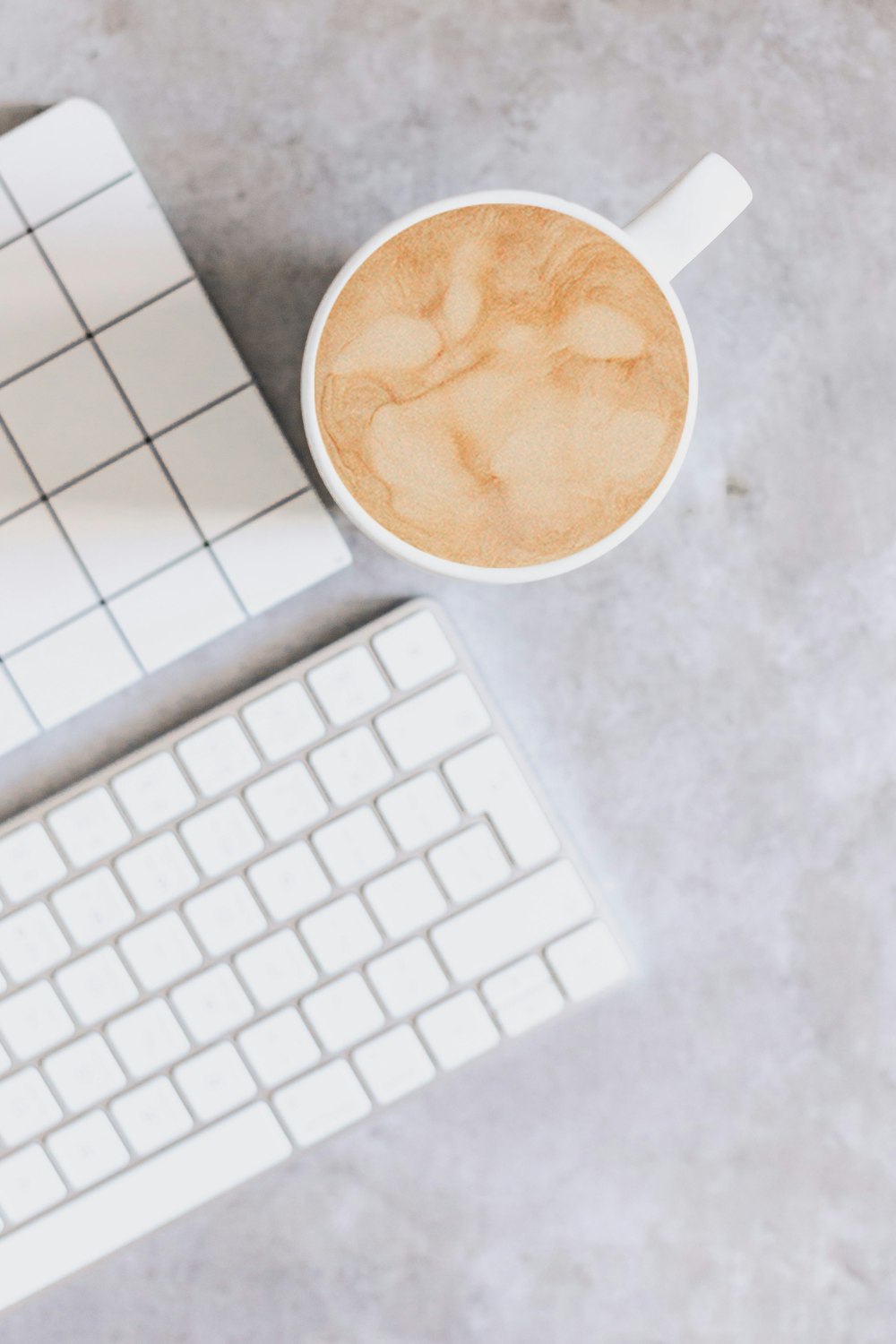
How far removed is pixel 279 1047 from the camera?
503 millimetres

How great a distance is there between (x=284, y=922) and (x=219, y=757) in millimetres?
85

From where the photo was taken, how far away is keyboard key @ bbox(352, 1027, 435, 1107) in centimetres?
50

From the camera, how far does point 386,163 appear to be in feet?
1.65

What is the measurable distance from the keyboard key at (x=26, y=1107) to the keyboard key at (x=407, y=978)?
0.55 feet

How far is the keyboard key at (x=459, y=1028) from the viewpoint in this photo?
0.50m

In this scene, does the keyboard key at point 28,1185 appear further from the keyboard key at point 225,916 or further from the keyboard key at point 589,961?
the keyboard key at point 589,961

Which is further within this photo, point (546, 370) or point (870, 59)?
point (870, 59)

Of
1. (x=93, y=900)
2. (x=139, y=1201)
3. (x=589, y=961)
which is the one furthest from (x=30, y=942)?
(x=589, y=961)

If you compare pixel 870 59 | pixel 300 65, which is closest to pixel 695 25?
pixel 870 59

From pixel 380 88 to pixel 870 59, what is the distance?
0.78 feet

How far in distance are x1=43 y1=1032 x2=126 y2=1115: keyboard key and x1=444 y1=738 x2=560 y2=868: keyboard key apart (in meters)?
0.21

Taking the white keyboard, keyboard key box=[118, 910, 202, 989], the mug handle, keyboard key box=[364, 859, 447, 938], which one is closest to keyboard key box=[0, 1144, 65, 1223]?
the white keyboard

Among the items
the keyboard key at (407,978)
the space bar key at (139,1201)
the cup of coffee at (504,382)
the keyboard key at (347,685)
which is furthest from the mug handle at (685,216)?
the space bar key at (139,1201)

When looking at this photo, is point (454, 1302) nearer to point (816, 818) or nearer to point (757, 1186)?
point (757, 1186)
